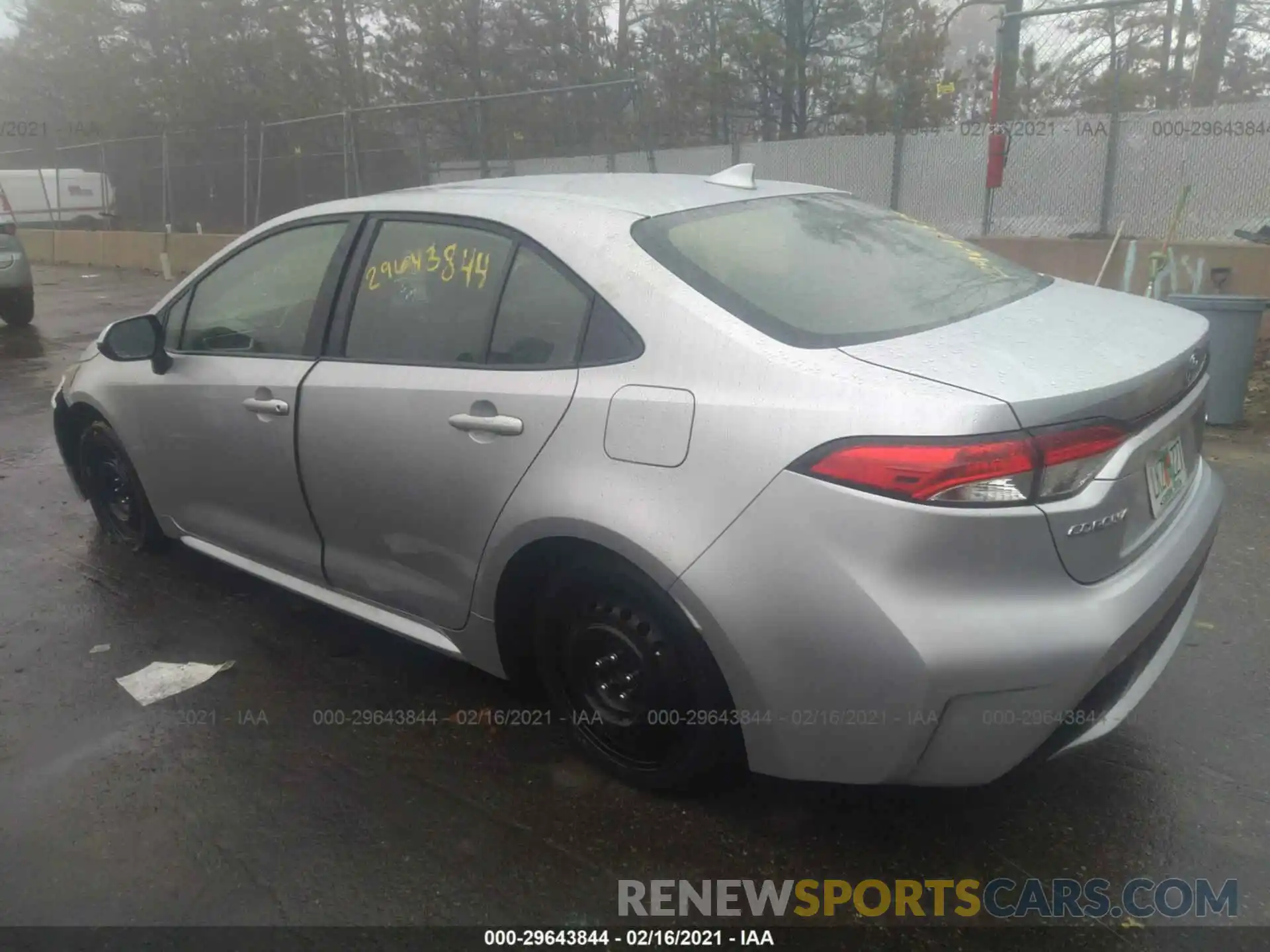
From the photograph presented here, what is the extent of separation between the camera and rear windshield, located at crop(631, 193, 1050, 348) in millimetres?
2508

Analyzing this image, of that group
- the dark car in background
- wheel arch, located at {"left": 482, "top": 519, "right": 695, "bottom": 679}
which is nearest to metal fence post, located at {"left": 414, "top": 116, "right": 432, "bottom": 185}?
the dark car in background

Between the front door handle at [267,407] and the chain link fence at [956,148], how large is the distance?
7.23 meters

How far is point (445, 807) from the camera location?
278 cm

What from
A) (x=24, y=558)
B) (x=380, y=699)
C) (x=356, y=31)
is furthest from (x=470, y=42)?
(x=380, y=699)

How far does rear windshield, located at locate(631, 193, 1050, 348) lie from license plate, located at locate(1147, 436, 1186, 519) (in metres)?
0.58

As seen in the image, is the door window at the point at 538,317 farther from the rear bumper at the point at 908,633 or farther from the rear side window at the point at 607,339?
the rear bumper at the point at 908,633

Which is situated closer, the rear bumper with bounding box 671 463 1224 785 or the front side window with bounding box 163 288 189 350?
the rear bumper with bounding box 671 463 1224 785

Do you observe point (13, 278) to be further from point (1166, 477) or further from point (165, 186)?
point (1166, 477)

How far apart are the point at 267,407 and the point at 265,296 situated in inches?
21.5

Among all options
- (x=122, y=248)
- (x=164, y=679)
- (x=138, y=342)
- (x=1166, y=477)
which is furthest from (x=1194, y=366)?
(x=122, y=248)

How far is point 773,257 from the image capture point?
278 cm

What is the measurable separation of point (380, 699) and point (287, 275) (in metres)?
1.54

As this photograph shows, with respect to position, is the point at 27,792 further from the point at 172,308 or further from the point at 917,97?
the point at 917,97

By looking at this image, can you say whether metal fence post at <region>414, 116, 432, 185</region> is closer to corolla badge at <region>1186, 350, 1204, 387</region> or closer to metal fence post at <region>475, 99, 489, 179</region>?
metal fence post at <region>475, 99, 489, 179</region>
